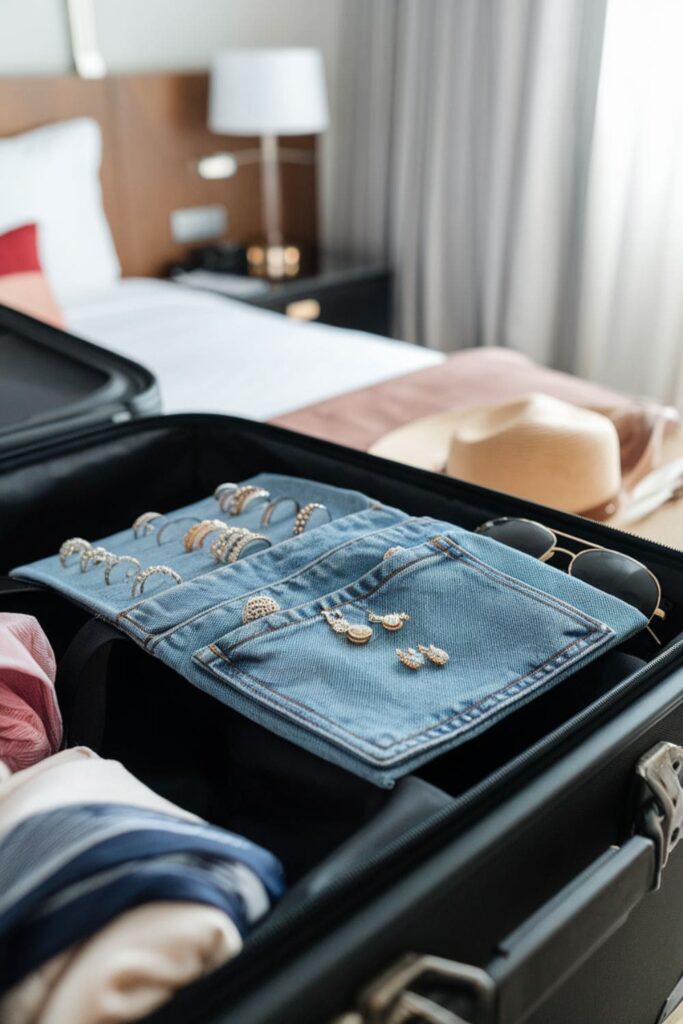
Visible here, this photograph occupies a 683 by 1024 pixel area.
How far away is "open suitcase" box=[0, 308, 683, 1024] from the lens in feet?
1.20

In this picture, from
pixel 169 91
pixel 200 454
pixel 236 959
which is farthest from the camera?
pixel 169 91

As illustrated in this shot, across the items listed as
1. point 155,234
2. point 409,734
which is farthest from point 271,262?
point 409,734

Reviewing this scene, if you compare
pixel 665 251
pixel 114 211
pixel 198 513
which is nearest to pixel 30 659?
pixel 198 513

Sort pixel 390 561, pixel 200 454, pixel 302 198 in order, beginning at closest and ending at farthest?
pixel 390 561 < pixel 200 454 < pixel 302 198

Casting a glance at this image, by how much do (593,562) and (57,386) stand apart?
56 centimetres

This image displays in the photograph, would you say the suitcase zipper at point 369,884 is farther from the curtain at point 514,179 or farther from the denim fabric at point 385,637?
the curtain at point 514,179

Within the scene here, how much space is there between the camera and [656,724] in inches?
19.5

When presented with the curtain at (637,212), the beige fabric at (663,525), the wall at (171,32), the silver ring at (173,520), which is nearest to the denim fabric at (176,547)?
the silver ring at (173,520)

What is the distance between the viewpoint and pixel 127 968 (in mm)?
365

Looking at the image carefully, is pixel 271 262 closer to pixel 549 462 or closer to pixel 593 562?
pixel 549 462

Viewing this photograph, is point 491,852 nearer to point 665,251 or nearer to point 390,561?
point 390,561

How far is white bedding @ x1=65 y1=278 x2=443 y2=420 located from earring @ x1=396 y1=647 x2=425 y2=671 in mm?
1247

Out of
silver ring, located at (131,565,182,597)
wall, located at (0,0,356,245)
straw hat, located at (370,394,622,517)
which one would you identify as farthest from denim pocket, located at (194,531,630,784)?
wall, located at (0,0,356,245)

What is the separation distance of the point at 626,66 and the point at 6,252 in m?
1.68
